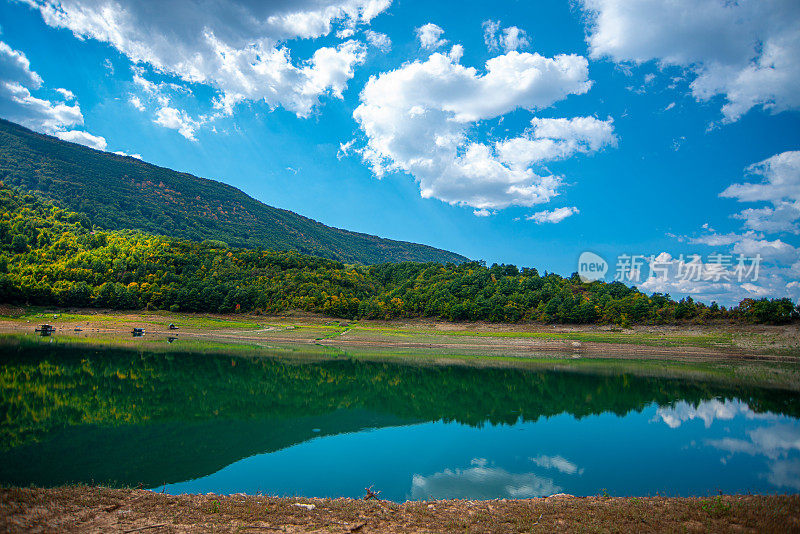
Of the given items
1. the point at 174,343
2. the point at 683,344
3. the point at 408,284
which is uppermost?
the point at 408,284

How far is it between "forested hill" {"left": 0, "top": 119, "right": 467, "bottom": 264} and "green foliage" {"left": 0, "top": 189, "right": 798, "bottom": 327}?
38947 millimetres

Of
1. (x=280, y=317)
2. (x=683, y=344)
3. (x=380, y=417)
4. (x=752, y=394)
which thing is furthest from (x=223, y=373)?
(x=683, y=344)

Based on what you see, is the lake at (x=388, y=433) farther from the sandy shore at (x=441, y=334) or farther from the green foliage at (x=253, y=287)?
the green foliage at (x=253, y=287)

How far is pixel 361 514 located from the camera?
26.9 feet

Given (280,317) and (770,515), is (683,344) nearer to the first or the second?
(770,515)

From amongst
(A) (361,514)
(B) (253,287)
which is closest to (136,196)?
(B) (253,287)

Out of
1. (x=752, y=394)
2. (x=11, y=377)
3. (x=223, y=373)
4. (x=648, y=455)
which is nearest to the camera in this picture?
(x=648, y=455)

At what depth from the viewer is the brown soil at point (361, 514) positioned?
7.22 metres

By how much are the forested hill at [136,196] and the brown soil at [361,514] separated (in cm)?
13862

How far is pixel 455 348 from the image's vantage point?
2044 inches

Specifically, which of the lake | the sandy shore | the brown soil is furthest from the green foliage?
the brown soil

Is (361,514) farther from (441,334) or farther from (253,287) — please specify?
(253,287)

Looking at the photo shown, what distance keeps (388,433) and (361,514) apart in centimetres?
935

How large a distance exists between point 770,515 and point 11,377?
32.3m
